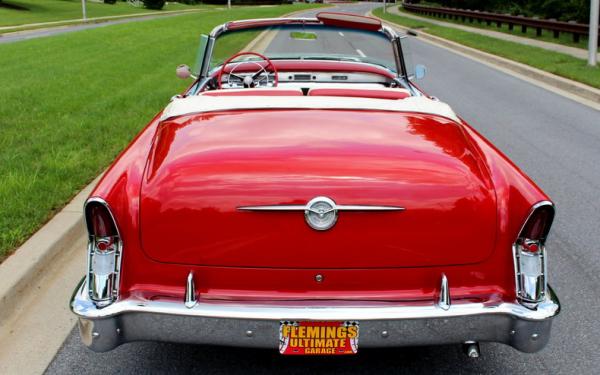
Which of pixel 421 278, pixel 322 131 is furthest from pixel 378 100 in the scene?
pixel 421 278

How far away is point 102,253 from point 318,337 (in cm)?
90

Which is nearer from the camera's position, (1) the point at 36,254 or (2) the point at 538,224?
(2) the point at 538,224

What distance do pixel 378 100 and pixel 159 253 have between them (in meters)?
1.50

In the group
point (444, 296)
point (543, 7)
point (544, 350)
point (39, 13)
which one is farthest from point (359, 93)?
point (39, 13)

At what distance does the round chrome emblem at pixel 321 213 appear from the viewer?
274 centimetres

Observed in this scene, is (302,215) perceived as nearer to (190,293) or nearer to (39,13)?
(190,293)

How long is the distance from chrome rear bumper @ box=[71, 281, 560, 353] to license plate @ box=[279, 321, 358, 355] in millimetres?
30

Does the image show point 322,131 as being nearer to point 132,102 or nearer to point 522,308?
point 522,308

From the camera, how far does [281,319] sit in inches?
107

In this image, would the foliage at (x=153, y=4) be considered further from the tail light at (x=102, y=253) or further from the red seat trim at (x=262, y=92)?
the tail light at (x=102, y=253)

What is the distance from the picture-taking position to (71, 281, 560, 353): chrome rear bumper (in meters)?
2.73

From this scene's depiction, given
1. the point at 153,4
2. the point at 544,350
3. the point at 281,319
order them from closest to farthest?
the point at 281,319
the point at 544,350
the point at 153,4

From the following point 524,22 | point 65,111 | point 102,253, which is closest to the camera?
point 102,253

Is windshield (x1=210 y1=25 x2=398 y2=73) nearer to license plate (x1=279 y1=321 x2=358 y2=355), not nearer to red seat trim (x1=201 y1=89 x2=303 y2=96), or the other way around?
red seat trim (x1=201 y1=89 x2=303 y2=96)
